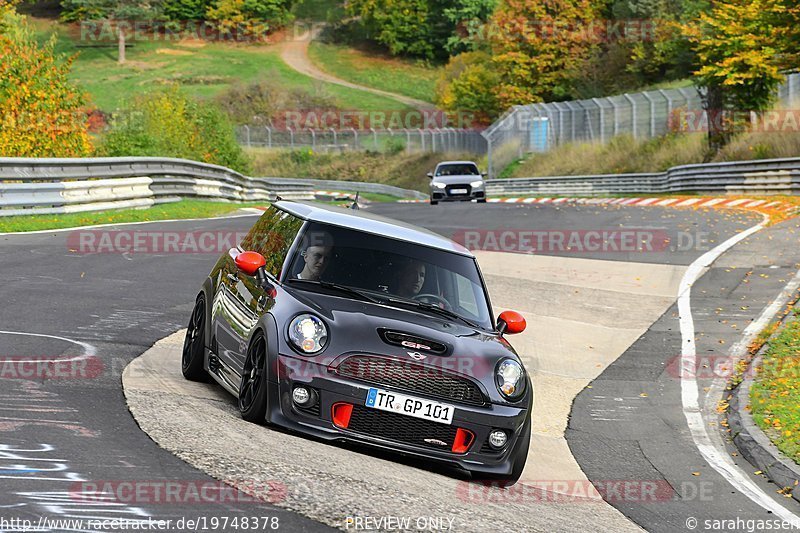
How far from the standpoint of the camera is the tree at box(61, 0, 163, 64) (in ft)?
394

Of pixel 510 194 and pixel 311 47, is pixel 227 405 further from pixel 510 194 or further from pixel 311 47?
pixel 311 47

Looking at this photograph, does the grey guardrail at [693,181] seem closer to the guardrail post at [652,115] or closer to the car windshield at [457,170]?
the guardrail post at [652,115]

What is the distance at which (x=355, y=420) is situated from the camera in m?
7.68

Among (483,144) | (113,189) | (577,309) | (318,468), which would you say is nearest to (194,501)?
(318,468)

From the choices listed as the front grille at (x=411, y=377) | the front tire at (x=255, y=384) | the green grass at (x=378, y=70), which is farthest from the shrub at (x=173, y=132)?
→ the green grass at (x=378, y=70)

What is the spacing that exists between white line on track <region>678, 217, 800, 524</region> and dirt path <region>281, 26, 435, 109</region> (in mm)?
96336

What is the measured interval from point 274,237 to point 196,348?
1.10 meters

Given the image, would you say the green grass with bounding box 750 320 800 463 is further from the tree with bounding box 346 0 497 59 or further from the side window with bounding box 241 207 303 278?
the tree with bounding box 346 0 497 59

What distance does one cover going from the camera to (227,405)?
341 inches

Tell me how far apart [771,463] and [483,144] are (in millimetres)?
64955

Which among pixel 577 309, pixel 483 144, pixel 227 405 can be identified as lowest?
pixel 483 144

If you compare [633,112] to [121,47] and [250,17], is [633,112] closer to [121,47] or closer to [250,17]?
[121,47]

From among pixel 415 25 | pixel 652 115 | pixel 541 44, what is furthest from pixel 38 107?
pixel 415 25

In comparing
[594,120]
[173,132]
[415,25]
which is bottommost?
[594,120]
